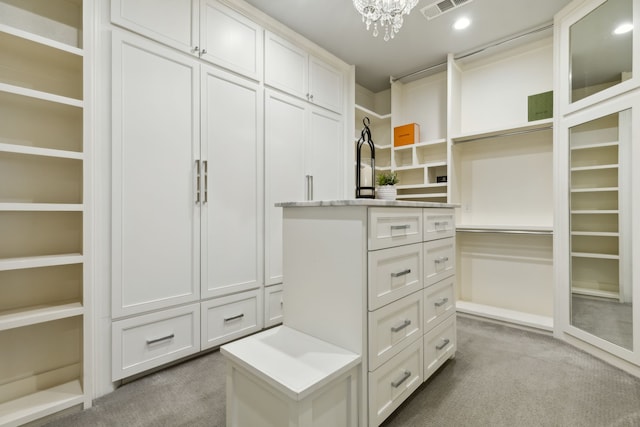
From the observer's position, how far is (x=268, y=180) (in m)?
2.52

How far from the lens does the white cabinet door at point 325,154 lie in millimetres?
2921

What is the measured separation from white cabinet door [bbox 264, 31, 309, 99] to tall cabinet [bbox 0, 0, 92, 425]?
50.4 inches

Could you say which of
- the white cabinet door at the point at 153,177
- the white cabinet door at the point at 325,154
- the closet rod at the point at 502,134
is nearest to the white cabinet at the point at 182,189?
the white cabinet door at the point at 153,177

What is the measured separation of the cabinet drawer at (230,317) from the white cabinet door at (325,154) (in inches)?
44.1

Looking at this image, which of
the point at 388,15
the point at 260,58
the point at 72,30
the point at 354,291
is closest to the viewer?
the point at 354,291

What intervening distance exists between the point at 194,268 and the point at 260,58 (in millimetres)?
1776

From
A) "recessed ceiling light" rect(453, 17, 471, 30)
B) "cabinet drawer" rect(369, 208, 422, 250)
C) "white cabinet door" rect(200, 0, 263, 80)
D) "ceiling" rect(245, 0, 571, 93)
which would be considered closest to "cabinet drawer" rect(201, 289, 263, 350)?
"cabinet drawer" rect(369, 208, 422, 250)

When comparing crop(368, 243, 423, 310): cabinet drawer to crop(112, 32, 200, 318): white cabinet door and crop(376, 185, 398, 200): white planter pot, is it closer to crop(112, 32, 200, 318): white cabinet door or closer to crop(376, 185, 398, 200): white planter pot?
crop(376, 185, 398, 200): white planter pot

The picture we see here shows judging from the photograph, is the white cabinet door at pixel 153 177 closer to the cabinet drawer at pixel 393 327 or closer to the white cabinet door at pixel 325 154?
the white cabinet door at pixel 325 154

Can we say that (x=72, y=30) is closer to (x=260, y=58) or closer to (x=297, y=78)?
(x=260, y=58)

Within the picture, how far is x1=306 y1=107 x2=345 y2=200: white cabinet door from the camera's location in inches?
115

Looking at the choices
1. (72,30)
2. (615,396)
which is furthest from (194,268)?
(615,396)

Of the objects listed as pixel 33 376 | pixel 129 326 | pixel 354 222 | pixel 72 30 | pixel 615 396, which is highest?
pixel 72 30

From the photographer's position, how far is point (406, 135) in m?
3.57
